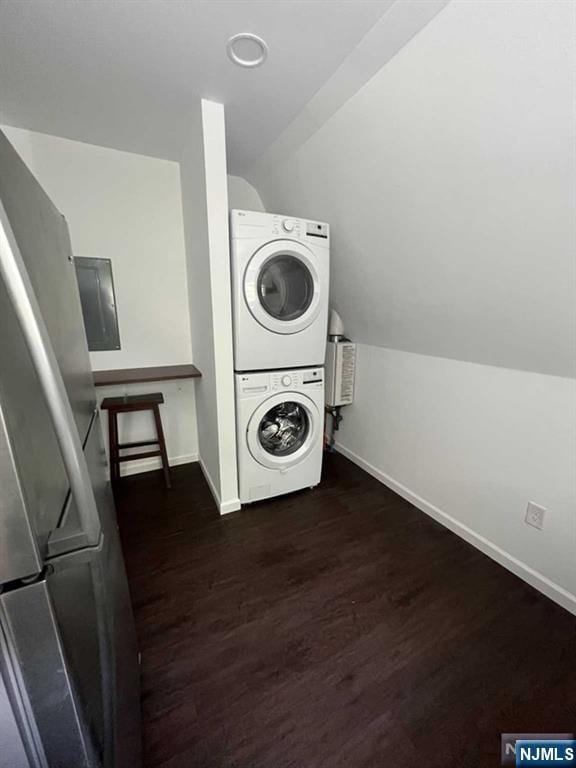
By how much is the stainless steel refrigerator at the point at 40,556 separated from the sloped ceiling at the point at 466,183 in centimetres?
133

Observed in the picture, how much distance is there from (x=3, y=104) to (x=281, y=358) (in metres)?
1.94

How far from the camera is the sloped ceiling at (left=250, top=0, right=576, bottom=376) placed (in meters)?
0.94

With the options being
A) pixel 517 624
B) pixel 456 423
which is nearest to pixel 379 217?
pixel 456 423

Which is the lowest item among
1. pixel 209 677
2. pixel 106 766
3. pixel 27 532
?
pixel 209 677

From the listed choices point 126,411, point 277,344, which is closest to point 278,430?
point 277,344

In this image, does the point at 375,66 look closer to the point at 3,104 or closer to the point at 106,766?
the point at 3,104

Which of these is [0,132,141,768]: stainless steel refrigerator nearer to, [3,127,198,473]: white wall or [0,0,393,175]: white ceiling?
[0,0,393,175]: white ceiling

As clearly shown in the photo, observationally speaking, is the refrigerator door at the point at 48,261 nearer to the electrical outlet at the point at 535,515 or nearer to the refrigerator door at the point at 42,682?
the refrigerator door at the point at 42,682

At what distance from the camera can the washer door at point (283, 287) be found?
1770 millimetres

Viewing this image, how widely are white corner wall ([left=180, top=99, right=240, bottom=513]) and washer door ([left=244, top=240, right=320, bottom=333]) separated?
160 millimetres

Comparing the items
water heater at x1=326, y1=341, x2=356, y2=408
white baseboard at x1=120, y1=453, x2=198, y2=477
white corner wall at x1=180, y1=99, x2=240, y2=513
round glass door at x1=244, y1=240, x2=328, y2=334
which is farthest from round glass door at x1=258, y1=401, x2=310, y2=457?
white baseboard at x1=120, y1=453, x2=198, y2=477

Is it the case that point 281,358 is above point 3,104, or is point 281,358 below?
below

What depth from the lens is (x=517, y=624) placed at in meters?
1.36

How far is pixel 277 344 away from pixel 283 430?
0.68m
